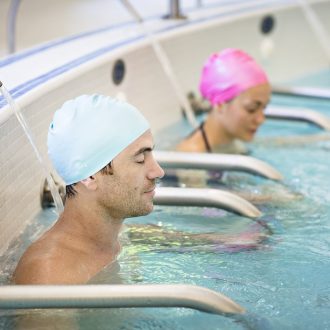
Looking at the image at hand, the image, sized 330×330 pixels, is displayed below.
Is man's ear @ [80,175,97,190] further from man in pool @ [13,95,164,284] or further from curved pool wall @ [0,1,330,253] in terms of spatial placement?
curved pool wall @ [0,1,330,253]

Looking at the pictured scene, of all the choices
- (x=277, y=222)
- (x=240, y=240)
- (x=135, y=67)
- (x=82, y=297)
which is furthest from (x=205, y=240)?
(x=135, y=67)

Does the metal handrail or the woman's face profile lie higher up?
the metal handrail

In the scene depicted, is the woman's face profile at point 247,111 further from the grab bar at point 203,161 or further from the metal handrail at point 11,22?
the metal handrail at point 11,22

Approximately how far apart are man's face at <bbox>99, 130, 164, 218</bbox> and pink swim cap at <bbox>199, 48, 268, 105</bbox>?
1437mm

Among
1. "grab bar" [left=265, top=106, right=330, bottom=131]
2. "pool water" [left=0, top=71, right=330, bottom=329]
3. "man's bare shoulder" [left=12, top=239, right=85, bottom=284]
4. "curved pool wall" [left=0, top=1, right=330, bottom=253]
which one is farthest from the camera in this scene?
"grab bar" [left=265, top=106, right=330, bottom=131]

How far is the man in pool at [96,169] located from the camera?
2.24 metres

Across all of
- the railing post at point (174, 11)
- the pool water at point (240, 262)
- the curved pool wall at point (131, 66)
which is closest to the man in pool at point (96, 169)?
the pool water at point (240, 262)

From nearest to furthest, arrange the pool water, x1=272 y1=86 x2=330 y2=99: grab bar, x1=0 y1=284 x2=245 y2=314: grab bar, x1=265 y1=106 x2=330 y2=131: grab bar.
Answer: x1=0 y1=284 x2=245 y2=314: grab bar < the pool water < x1=265 y1=106 x2=330 y2=131: grab bar < x1=272 y1=86 x2=330 y2=99: grab bar

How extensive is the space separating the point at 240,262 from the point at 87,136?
0.70m

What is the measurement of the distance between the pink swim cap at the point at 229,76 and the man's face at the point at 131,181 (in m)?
1.44

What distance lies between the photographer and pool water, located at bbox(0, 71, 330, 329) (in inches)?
87.0

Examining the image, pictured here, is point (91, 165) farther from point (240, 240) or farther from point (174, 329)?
point (240, 240)

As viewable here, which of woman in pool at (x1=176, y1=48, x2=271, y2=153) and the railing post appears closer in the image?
woman in pool at (x1=176, y1=48, x2=271, y2=153)

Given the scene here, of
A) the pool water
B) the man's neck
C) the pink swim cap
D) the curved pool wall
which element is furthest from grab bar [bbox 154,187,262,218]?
the pink swim cap
